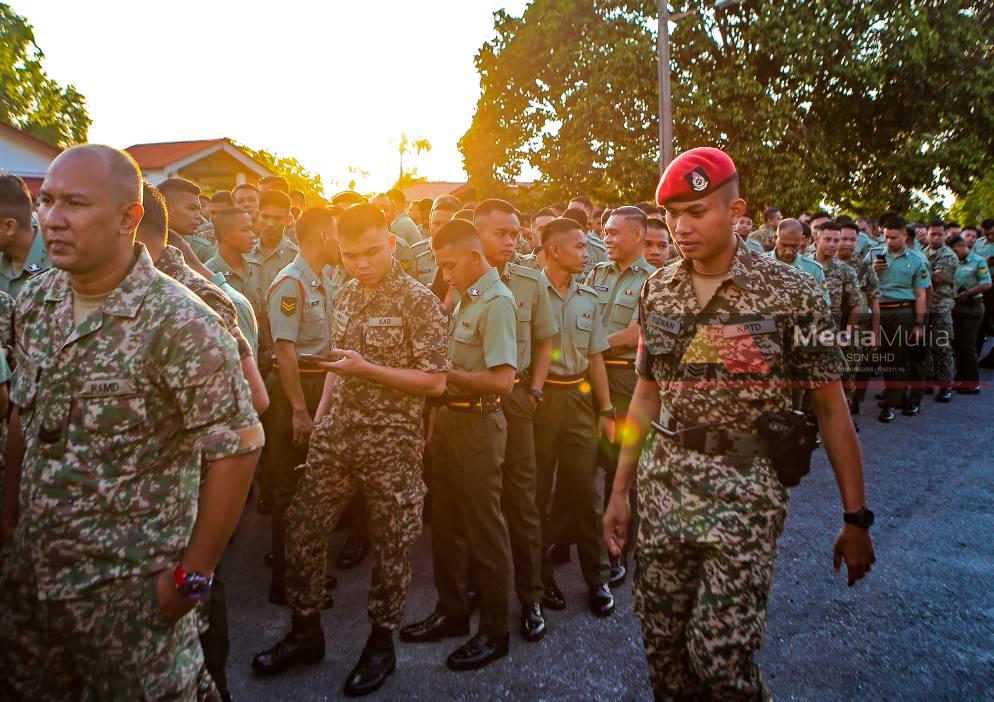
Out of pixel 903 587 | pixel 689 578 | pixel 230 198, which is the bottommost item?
pixel 903 587

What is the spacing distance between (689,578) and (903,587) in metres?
2.72

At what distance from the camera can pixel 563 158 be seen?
20234mm

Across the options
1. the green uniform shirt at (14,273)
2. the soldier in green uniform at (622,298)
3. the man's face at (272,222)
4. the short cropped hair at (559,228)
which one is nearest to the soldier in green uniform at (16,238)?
the green uniform shirt at (14,273)

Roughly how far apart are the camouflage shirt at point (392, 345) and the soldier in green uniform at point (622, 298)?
5.94ft

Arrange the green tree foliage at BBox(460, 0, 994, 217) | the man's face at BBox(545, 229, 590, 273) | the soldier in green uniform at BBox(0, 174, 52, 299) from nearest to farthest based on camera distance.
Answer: the soldier in green uniform at BBox(0, 174, 52, 299) → the man's face at BBox(545, 229, 590, 273) → the green tree foliage at BBox(460, 0, 994, 217)

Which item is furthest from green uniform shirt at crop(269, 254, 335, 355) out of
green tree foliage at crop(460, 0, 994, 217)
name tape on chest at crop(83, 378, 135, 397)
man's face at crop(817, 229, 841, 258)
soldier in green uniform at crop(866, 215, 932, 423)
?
green tree foliage at crop(460, 0, 994, 217)

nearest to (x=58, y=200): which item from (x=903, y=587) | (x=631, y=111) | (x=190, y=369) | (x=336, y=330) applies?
(x=190, y=369)

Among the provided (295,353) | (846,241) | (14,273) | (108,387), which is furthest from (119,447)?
(846,241)

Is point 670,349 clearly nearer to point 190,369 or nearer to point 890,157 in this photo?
point 190,369

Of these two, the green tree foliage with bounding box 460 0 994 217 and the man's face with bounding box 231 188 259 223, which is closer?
the man's face with bounding box 231 188 259 223

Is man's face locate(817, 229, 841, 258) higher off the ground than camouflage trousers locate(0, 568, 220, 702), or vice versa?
man's face locate(817, 229, 841, 258)

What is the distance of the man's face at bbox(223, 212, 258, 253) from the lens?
5.12 m

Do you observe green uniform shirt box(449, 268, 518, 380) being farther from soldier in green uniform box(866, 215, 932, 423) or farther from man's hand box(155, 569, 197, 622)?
soldier in green uniform box(866, 215, 932, 423)

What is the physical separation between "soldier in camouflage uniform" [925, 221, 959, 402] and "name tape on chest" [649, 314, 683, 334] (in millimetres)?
8920
